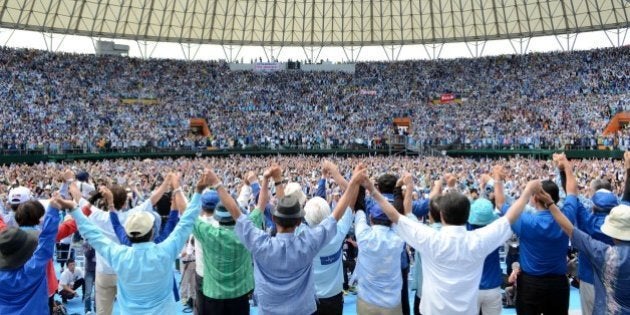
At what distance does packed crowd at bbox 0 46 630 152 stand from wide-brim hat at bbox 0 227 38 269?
30.7m

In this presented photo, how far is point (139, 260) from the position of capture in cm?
412

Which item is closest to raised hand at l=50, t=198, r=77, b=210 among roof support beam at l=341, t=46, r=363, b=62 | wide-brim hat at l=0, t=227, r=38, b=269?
wide-brim hat at l=0, t=227, r=38, b=269

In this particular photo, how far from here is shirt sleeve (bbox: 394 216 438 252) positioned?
4047mm

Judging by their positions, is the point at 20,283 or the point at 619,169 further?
the point at 619,169

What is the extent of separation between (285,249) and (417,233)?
3.46ft

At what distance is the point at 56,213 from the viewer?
14.1 ft

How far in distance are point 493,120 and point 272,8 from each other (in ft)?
76.7

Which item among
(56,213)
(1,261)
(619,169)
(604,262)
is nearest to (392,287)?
(604,262)

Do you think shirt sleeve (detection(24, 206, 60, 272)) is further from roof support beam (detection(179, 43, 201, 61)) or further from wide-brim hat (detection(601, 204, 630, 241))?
roof support beam (detection(179, 43, 201, 61))

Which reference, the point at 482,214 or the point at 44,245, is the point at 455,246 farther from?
the point at 44,245

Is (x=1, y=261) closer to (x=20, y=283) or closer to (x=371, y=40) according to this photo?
(x=20, y=283)

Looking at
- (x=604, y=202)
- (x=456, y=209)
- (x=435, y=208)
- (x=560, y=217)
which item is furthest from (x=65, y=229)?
(x=604, y=202)

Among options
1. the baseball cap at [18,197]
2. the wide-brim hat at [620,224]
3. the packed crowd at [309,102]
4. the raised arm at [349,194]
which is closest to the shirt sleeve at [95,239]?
the raised arm at [349,194]

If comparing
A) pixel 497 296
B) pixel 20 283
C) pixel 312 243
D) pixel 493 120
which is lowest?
pixel 497 296
